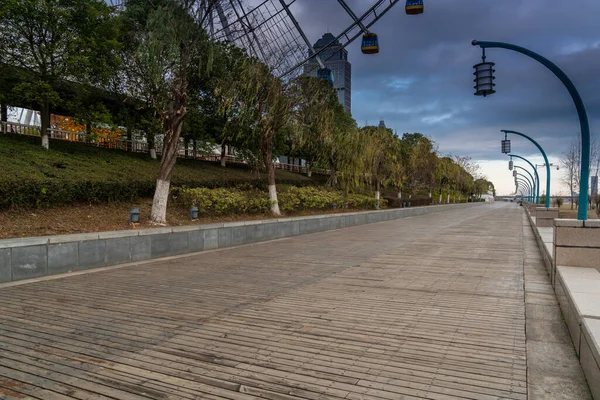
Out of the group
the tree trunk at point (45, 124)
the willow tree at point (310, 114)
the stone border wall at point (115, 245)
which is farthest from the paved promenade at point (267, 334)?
the tree trunk at point (45, 124)

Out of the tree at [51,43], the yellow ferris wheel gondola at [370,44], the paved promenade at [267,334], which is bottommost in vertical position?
the paved promenade at [267,334]

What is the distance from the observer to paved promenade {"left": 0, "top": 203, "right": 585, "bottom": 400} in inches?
121

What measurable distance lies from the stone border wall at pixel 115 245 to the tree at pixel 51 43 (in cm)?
854

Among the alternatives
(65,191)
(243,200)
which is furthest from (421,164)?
(65,191)

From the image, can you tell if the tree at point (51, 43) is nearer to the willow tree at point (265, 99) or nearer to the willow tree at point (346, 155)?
the willow tree at point (265, 99)

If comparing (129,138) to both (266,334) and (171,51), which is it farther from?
(266,334)

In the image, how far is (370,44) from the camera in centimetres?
1783

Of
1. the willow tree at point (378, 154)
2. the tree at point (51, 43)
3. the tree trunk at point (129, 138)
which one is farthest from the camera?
the willow tree at point (378, 154)

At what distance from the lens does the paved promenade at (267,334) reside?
3062mm

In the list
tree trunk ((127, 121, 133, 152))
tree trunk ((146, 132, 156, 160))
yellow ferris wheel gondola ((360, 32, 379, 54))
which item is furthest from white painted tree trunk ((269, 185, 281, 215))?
tree trunk ((127, 121, 133, 152))

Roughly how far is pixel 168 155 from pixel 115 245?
3417 millimetres

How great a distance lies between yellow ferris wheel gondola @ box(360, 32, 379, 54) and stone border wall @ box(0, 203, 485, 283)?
8377 millimetres

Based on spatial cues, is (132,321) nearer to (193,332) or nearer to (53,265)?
(193,332)

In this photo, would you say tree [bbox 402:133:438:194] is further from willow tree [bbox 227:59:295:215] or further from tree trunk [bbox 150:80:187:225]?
tree trunk [bbox 150:80:187:225]
